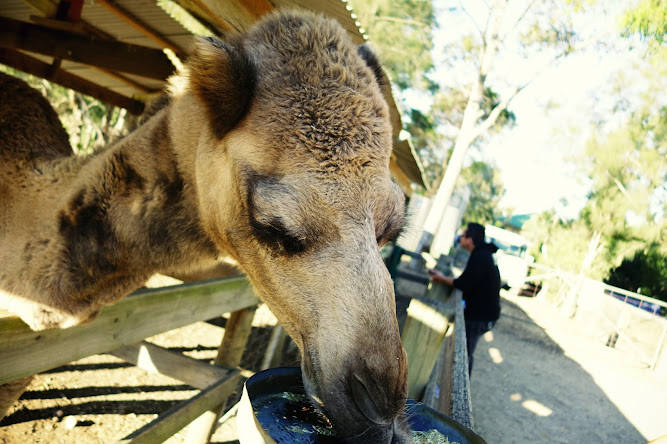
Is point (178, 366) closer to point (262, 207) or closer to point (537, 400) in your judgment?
point (262, 207)

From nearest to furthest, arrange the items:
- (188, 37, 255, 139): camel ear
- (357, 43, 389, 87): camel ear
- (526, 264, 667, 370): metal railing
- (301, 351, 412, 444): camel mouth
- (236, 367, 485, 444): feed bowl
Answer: (236, 367, 485, 444): feed bowl < (301, 351, 412, 444): camel mouth < (188, 37, 255, 139): camel ear < (357, 43, 389, 87): camel ear < (526, 264, 667, 370): metal railing

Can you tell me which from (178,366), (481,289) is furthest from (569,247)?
(178,366)

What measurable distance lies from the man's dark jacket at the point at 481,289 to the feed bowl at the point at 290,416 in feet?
16.0

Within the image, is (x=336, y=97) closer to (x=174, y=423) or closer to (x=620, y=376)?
(x=174, y=423)

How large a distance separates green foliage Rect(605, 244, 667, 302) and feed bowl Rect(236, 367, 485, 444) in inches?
1035

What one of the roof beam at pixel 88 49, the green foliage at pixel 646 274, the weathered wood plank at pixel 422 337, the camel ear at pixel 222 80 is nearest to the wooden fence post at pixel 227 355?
the weathered wood plank at pixel 422 337

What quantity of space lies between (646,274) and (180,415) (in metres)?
27.2

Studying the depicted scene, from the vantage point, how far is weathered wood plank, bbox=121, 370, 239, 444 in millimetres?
2441

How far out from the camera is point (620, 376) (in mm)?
10633

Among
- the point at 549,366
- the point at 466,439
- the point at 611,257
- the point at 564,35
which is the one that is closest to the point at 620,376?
the point at 549,366

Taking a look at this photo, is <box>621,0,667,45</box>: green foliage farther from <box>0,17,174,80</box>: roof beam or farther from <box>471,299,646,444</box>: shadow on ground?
<box>0,17,174,80</box>: roof beam

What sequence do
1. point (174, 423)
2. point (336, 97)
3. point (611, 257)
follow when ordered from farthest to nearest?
1. point (611, 257)
2. point (174, 423)
3. point (336, 97)

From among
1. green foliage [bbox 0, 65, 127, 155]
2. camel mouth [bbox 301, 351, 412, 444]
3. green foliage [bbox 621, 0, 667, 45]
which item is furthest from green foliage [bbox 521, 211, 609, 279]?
camel mouth [bbox 301, 351, 412, 444]

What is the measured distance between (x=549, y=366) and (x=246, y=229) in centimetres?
1029
